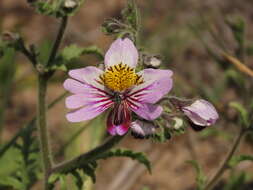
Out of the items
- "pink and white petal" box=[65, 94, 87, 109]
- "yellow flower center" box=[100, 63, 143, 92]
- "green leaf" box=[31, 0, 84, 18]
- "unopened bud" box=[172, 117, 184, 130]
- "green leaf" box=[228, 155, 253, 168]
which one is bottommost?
"green leaf" box=[228, 155, 253, 168]

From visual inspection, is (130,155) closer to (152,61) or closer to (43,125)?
(43,125)

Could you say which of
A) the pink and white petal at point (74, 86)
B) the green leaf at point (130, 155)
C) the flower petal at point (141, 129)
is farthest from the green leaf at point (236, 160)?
the pink and white petal at point (74, 86)

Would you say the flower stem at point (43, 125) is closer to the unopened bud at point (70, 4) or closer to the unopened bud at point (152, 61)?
the unopened bud at point (70, 4)

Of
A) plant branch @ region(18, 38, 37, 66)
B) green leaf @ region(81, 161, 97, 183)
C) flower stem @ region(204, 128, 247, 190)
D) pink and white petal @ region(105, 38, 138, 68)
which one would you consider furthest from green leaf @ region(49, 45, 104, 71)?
flower stem @ region(204, 128, 247, 190)

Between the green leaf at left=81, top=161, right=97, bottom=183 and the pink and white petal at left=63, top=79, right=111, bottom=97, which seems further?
the green leaf at left=81, top=161, right=97, bottom=183

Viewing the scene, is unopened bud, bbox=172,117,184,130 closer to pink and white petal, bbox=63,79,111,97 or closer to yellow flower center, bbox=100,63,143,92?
yellow flower center, bbox=100,63,143,92

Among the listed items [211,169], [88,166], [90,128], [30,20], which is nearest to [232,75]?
[211,169]

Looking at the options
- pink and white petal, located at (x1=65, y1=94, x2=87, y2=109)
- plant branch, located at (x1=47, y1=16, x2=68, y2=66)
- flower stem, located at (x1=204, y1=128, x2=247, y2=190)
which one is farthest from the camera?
flower stem, located at (x1=204, y1=128, x2=247, y2=190)
